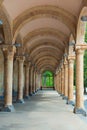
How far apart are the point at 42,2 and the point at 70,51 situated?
8439 millimetres

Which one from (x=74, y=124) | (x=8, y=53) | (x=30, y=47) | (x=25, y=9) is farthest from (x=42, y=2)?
(x=30, y=47)

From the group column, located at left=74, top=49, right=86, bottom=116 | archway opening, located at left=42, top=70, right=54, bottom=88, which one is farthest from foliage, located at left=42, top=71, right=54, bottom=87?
column, located at left=74, top=49, right=86, bottom=116

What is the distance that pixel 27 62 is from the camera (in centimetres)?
3291

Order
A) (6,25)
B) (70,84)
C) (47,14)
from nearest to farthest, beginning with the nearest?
(6,25), (47,14), (70,84)

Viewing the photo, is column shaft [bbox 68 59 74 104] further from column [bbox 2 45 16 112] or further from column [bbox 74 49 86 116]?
column [bbox 2 45 16 112]

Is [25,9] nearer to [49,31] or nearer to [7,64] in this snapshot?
[7,64]

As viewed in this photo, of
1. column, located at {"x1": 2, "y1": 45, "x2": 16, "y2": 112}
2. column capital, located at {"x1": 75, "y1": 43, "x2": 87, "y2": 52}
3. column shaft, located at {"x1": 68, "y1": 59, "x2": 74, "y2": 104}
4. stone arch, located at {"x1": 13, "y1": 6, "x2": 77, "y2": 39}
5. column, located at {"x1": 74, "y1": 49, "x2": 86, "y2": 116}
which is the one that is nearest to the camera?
column, located at {"x1": 74, "y1": 49, "x2": 86, "y2": 116}

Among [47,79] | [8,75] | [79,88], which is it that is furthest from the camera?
[47,79]

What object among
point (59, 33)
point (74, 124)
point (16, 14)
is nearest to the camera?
point (74, 124)

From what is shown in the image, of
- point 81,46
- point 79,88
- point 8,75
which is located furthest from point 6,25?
point 79,88

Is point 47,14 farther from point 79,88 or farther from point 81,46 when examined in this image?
point 79,88

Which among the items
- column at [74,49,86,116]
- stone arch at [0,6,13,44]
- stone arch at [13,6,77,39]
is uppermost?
stone arch at [13,6,77,39]

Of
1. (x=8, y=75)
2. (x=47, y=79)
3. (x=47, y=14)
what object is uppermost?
(x=47, y=14)

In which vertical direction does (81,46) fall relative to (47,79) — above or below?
above
